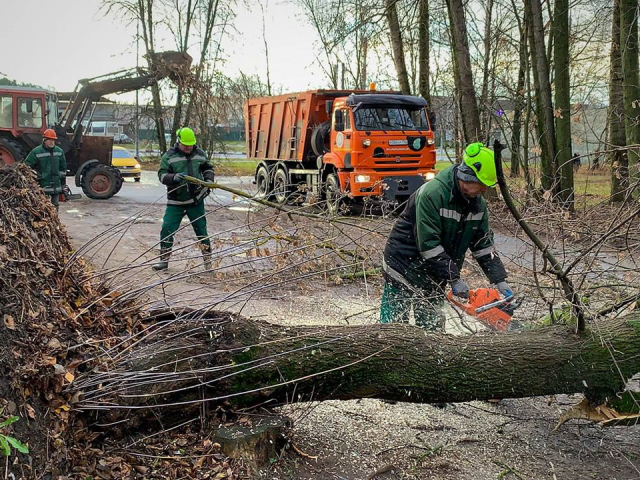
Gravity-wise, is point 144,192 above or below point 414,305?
above

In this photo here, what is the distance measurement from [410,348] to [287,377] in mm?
702

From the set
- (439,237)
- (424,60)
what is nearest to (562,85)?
(424,60)

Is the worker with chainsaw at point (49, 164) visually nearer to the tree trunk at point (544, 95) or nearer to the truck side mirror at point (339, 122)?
the truck side mirror at point (339, 122)

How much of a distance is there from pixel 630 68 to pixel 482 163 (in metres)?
7.50

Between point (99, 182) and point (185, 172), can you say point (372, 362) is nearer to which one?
point (185, 172)

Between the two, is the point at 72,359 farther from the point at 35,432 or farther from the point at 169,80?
the point at 169,80

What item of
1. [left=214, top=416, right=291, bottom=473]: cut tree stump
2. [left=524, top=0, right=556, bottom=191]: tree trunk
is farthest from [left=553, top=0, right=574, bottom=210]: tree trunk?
[left=214, top=416, right=291, bottom=473]: cut tree stump

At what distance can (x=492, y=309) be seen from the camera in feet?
13.0

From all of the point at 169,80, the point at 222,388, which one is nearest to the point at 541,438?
the point at 222,388

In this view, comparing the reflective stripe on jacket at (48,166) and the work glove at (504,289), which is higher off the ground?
the reflective stripe on jacket at (48,166)

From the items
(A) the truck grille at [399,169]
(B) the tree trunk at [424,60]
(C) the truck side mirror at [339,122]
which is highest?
(B) the tree trunk at [424,60]

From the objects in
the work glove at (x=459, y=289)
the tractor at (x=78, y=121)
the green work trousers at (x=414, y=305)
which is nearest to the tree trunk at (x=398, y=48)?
the tractor at (x=78, y=121)

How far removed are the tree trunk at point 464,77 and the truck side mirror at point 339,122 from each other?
2.42 meters

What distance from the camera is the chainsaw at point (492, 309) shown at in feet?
12.9
